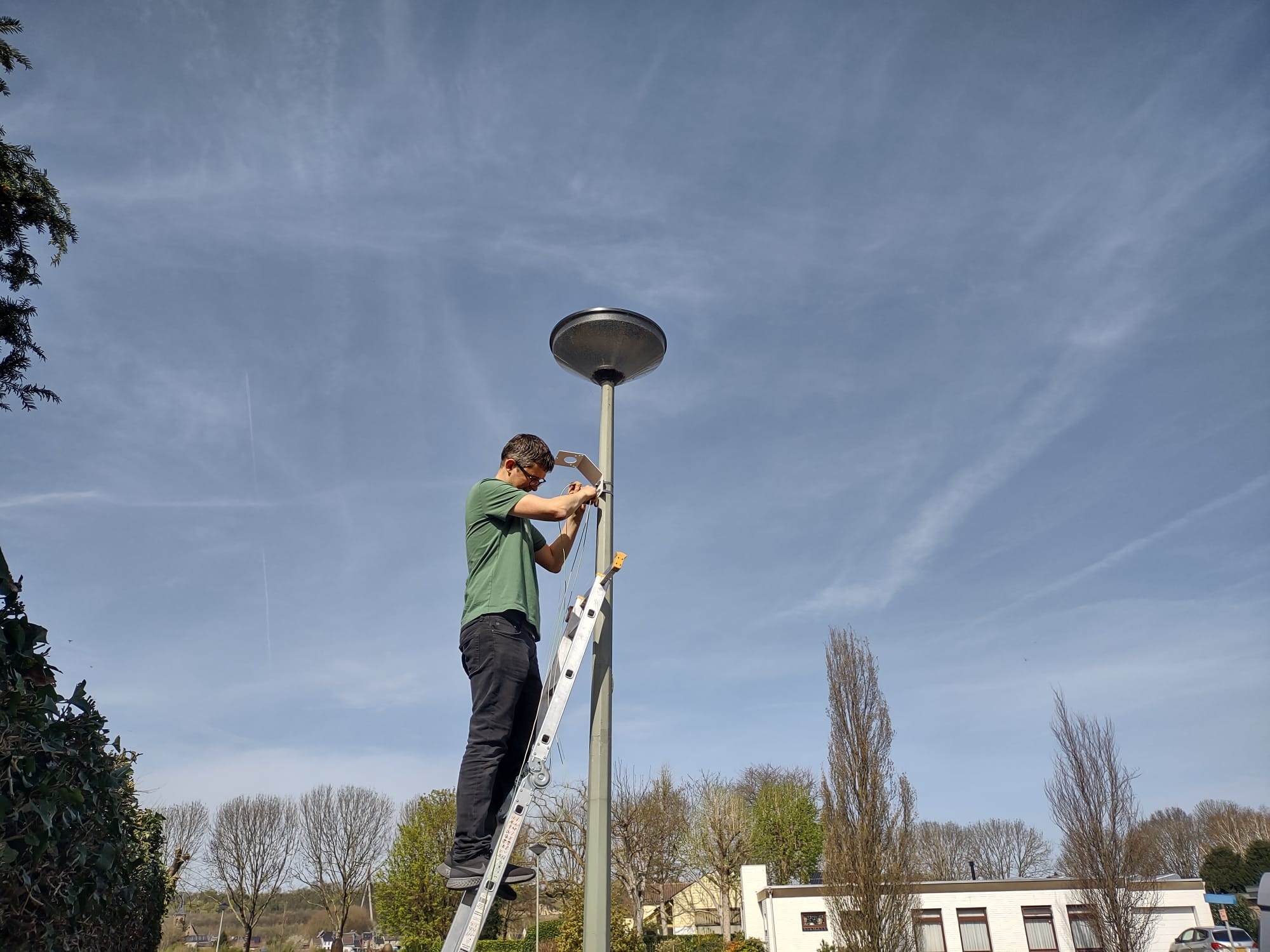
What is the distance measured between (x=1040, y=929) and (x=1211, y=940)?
5.03 metres

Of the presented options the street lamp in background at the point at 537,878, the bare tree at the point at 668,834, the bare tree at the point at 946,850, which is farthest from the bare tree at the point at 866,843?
the bare tree at the point at 946,850

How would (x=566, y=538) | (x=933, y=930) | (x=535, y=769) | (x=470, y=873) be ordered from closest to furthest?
1. (x=470, y=873)
2. (x=535, y=769)
3. (x=566, y=538)
4. (x=933, y=930)

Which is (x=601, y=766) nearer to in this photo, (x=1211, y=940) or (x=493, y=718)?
(x=493, y=718)

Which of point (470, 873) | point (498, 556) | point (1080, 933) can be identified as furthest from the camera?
point (1080, 933)

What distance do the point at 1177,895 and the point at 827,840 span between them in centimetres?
1725

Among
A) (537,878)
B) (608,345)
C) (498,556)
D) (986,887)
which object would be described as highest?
(608,345)

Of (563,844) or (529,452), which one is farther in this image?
(563,844)

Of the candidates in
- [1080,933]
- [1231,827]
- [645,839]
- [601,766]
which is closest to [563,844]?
[645,839]

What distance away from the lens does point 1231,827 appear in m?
52.6

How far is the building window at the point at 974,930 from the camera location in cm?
2881

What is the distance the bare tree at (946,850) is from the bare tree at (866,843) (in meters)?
40.2

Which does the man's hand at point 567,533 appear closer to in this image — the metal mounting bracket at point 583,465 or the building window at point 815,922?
the metal mounting bracket at point 583,465

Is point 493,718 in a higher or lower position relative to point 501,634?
lower

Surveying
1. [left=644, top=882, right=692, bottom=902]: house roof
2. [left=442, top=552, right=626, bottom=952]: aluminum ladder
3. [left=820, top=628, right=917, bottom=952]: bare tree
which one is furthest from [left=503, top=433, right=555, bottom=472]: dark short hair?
[left=644, top=882, right=692, bottom=902]: house roof
